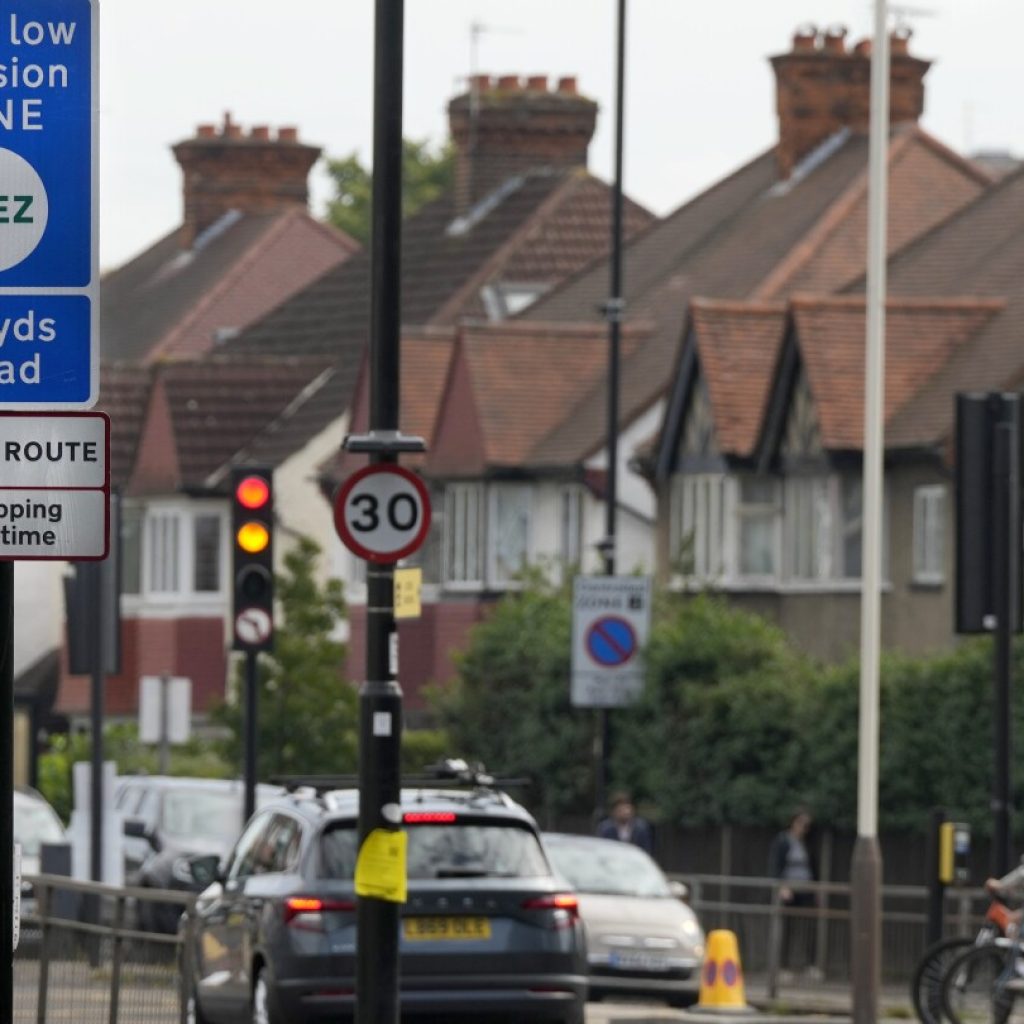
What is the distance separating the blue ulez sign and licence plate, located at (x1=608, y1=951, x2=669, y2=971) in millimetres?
16392

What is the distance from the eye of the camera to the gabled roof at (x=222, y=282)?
6950 centimetres

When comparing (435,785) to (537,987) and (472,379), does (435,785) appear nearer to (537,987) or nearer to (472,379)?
(537,987)

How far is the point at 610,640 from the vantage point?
3183cm

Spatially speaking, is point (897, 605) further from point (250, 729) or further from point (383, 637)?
point (383, 637)

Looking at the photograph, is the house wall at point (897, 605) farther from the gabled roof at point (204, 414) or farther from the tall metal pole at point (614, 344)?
the gabled roof at point (204, 414)

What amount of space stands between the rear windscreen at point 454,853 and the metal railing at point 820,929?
10.7 metres

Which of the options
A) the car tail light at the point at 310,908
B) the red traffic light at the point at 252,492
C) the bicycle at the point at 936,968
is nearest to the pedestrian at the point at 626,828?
the bicycle at the point at 936,968

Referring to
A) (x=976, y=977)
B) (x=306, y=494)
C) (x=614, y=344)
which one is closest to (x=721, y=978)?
(x=976, y=977)

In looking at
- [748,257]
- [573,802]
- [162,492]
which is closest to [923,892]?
Result: [573,802]

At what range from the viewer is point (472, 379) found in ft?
166

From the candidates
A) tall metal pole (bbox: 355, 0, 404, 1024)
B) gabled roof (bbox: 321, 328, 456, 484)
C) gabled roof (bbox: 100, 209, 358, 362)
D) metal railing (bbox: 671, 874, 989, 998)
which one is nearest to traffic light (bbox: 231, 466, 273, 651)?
tall metal pole (bbox: 355, 0, 404, 1024)

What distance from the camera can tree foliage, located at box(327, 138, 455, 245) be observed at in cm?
9325

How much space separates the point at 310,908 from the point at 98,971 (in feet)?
5.26

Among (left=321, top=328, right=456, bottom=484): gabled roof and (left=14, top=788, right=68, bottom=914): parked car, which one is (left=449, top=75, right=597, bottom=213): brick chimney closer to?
(left=321, top=328, right=456, bottom=484): gabled roof
